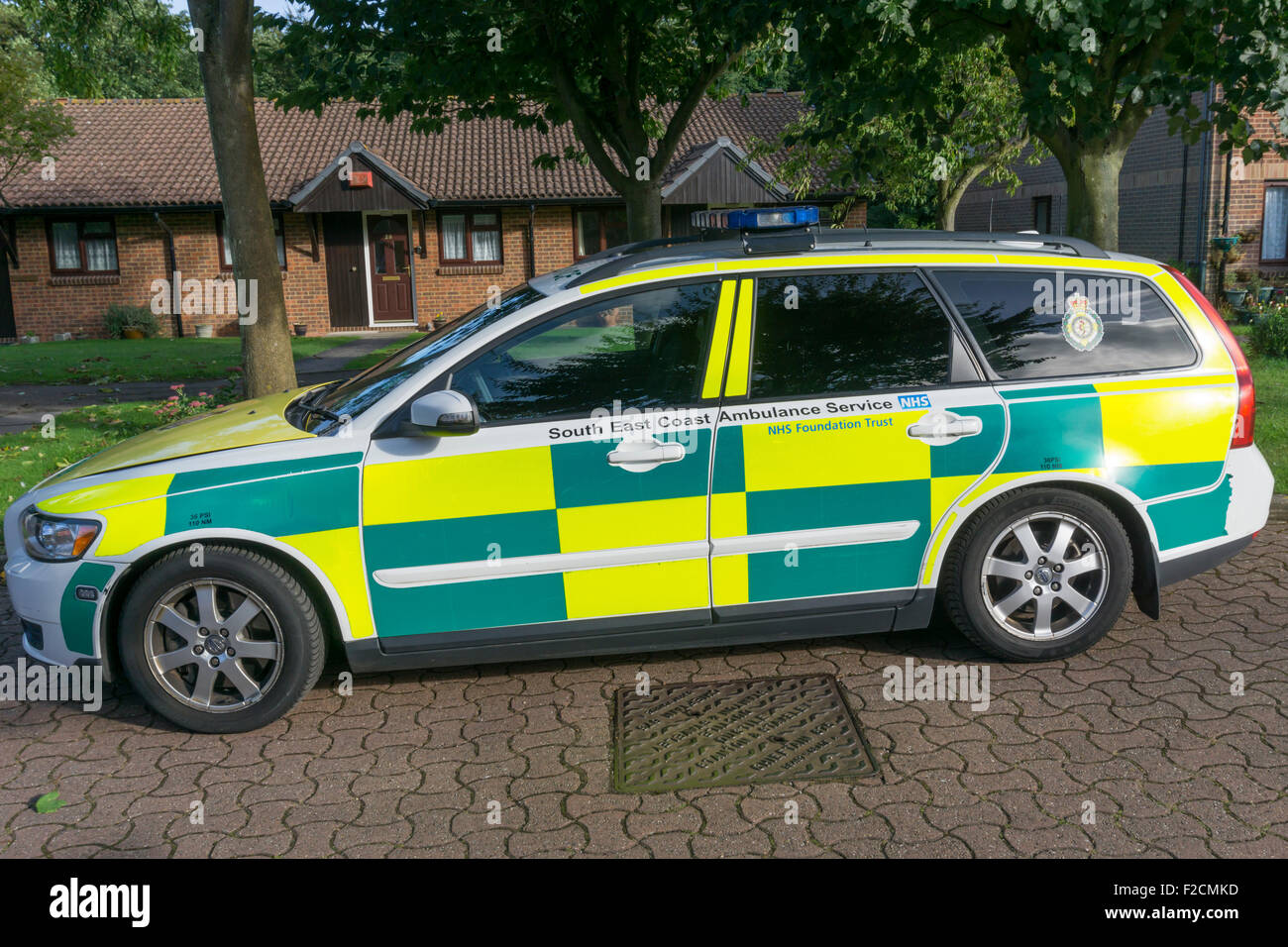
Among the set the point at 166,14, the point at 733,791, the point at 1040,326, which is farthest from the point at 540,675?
the point at 166,14

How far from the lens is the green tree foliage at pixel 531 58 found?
34.8 ft

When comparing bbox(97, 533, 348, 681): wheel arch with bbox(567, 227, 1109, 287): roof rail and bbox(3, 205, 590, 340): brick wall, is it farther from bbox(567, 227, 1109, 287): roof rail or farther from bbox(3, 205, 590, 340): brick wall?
bbox(3, 205, 590, 340): brick wall

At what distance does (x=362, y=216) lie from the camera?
84.3 ft

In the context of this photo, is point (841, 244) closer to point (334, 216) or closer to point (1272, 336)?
point (1272, 336)

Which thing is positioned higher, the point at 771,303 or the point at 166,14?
the point at 166,14

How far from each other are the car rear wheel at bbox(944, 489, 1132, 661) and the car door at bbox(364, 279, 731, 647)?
3.71 ft

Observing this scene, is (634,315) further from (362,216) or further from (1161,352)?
(362,216)

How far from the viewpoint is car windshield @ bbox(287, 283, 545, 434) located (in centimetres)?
462

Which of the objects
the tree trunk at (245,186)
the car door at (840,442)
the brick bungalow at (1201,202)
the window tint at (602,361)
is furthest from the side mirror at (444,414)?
the brick bungalow at (1201,202)

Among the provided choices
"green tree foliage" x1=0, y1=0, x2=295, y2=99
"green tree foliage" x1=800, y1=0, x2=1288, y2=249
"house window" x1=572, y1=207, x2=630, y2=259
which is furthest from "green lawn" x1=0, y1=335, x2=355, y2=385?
"green tree foliage" x1=800, y1=0, x2=1288, y2=249

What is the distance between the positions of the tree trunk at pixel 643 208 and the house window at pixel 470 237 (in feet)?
47.7

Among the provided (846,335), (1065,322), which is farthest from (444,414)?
(1065,322)
